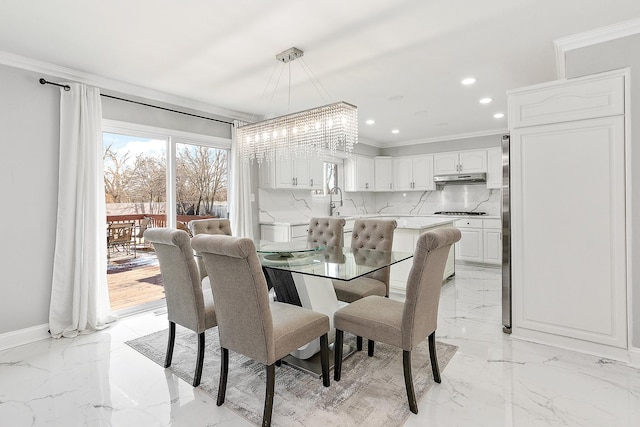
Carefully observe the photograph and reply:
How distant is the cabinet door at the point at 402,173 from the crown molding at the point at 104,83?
3834mm

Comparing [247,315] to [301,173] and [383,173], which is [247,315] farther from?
[383,173]

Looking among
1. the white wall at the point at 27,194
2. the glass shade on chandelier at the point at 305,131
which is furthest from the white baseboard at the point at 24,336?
the glass shade on chandelier at the point at 305,131

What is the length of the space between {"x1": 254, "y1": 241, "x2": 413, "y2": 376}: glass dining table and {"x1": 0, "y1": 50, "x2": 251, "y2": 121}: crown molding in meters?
2.30

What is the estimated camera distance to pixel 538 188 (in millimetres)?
2742

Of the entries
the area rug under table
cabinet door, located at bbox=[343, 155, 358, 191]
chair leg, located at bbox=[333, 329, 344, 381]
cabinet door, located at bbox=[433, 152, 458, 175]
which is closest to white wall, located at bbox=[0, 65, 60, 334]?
the area rug under table

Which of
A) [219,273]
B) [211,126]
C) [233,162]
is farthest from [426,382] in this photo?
[211,126]

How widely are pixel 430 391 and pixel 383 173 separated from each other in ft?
17.7

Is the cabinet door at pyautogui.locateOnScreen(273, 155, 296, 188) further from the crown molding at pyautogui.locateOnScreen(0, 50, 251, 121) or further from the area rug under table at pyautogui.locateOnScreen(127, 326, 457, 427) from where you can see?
the area rug under table at pyautogui.locateOnScreen(127, 326, 457, 427)

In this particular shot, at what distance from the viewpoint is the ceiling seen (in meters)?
2.20

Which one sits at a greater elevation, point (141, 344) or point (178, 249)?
point (178, 249)

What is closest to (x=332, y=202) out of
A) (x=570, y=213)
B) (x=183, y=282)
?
(x=570, y=213)

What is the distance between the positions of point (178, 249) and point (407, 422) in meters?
1.68

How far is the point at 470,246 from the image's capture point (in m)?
6.05

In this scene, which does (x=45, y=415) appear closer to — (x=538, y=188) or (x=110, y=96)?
(x=110, y=96)
